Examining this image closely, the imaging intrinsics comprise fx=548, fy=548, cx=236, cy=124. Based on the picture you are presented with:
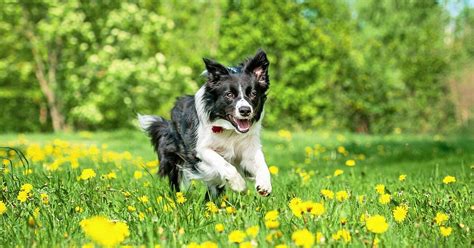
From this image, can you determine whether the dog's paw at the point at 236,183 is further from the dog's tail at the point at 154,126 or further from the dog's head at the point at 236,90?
the dog's tail at the point at 154,126

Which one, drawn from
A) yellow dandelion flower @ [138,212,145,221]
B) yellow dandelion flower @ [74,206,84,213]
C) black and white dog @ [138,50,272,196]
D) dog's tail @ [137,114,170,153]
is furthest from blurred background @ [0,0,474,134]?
yellow dandelion flower @ [138,212,145,221]

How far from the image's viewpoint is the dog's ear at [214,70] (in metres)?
4.76

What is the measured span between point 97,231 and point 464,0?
40.6m

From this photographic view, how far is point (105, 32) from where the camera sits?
2272 cm

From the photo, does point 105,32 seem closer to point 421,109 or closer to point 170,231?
point 421,109

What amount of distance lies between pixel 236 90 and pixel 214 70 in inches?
11.7

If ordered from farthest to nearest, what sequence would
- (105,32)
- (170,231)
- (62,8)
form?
1. (105,32)
2. (62,8)
3. (170,231)

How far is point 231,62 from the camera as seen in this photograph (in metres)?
25.1

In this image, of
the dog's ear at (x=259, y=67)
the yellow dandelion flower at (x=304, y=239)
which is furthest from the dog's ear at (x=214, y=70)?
the yellow dandelion flower at (x=304, y=239)

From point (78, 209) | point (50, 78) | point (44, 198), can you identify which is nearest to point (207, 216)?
point (78, 209)

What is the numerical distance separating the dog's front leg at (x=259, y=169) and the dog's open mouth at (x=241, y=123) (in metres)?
0.24

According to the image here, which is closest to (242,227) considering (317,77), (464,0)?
(317,77)

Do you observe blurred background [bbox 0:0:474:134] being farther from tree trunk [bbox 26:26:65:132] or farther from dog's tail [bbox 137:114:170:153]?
dog's tail [bbox 137:114:170:153]

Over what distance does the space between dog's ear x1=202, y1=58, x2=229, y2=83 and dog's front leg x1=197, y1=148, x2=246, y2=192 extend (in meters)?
0.64
